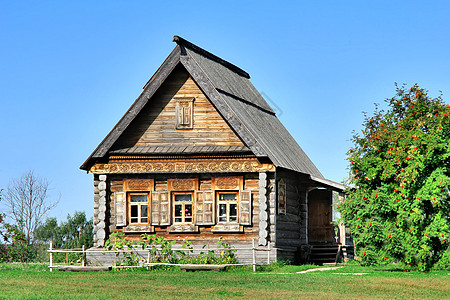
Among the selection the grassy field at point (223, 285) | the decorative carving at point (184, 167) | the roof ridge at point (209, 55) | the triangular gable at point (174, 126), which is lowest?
the grassy field at point (223, 285)

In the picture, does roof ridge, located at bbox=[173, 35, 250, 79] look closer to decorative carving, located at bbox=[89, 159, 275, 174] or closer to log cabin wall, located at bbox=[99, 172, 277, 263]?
decorative carving, located at bbox=[89, 159, 275, 174]

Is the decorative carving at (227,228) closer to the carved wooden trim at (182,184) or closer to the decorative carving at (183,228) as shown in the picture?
the decorative carving at (183,228)

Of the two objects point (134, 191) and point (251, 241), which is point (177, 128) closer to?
point (134, 191)

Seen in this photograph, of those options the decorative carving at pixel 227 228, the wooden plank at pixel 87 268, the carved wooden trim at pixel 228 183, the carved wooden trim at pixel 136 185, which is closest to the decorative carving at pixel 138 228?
the carved wooden trim at pixel 136 185

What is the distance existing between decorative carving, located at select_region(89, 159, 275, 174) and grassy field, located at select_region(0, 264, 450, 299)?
14.8ft

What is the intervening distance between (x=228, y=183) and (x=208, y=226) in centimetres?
180

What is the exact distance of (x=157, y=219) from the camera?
2739 centimetres

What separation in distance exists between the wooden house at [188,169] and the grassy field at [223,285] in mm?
3726

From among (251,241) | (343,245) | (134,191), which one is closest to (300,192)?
(343,245)

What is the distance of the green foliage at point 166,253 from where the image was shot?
25062mm

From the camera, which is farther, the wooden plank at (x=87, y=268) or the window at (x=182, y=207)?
the window at (x=182, y=207)

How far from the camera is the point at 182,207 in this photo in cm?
2755

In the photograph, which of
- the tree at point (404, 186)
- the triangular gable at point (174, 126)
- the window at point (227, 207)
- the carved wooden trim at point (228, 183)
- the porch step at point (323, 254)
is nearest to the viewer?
the tree at point (404, 186)

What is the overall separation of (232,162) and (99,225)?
5.69 m
